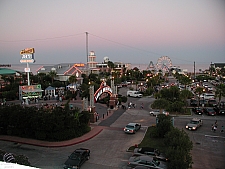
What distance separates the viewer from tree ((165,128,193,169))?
11.3 m

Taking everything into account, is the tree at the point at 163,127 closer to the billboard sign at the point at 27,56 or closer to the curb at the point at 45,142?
the curb at the point at 45,142

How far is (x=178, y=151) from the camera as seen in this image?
11625mm

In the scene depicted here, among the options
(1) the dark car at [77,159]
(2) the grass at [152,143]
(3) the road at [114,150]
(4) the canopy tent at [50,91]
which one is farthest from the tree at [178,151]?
(4) the canopy tent at [50,91]

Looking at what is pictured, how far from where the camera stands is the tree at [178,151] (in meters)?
11.3

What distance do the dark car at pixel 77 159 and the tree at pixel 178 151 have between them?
17.8ft

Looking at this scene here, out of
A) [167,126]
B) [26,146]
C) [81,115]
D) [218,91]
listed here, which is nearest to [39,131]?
[26,146]

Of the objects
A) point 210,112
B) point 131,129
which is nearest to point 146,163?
point 131,129

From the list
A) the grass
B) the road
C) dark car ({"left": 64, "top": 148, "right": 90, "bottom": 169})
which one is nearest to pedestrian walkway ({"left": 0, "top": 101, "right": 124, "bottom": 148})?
the road

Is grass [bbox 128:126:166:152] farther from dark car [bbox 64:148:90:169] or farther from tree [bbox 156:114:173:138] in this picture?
dark car [bbox 64:148:90:169]

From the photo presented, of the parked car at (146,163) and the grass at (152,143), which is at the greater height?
the parked car at (146,163)

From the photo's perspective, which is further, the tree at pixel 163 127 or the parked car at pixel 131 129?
the parked car at pixel 131 129

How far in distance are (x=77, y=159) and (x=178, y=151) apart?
248 inches

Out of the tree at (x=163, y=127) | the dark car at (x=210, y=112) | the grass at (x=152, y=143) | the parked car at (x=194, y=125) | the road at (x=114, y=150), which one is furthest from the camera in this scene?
the dark car at (x=210, y=112)

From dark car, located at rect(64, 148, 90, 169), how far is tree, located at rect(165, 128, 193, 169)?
542 cm
